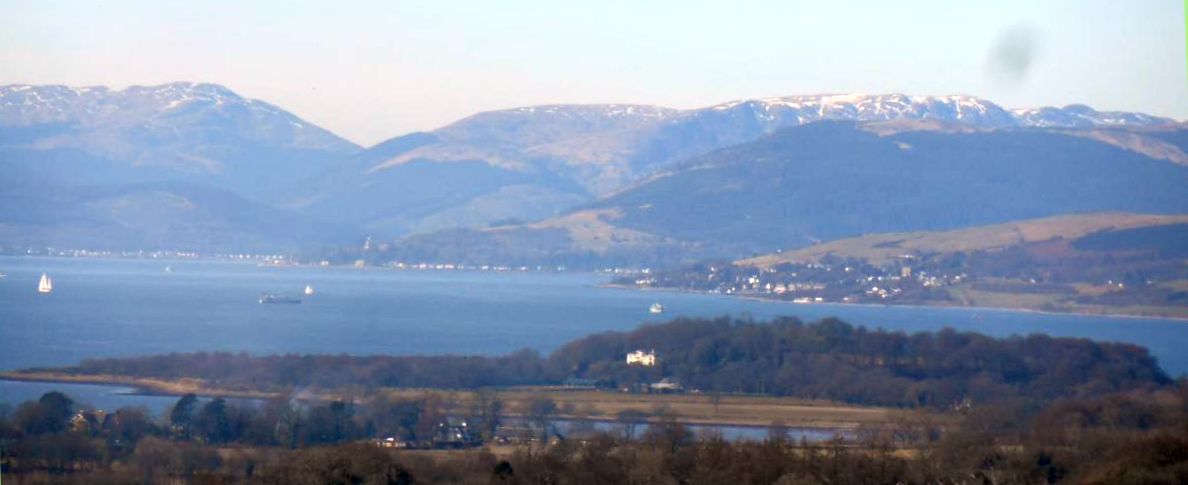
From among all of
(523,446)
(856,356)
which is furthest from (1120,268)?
(523,446)

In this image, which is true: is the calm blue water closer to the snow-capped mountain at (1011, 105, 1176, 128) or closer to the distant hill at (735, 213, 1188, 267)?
the distant hill at (735, 213, 1188, 267)

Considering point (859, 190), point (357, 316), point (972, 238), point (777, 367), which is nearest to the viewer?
point (777, 367)

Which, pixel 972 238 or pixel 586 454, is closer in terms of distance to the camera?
pixel 586 454

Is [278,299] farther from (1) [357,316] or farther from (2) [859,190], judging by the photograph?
(2) [859,190]

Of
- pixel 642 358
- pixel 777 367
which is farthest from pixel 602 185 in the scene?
pixel 777 367

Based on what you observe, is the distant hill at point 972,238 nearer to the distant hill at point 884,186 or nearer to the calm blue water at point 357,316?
the calm blue water at point 357,316

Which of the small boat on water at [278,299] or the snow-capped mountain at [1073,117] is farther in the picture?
the snow-capped mountain at [1073,117]

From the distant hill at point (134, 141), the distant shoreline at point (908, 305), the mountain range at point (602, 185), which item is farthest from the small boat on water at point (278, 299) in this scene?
the distant hill at point (134, 141)

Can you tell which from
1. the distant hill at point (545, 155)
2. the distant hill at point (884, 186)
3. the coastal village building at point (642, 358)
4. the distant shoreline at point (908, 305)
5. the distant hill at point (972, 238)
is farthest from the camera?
the distant hill at point (545, 155)
